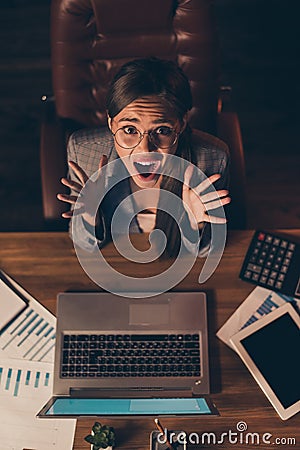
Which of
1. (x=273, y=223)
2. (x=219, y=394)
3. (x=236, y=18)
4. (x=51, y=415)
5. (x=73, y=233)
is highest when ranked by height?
(x=236, y=18)

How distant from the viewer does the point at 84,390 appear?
1323 millimetres

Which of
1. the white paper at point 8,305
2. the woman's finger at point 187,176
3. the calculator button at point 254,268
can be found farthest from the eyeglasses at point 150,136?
the white paper at point 8,305

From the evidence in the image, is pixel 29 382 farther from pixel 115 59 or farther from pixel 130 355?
pixel 115 59

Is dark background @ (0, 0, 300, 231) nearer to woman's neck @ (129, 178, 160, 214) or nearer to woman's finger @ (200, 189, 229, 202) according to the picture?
woman's neck @ (129, 178, 160, 214)

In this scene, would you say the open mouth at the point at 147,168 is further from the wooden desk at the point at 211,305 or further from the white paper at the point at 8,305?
the white paper at the point at 8,305

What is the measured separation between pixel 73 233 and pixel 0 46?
1.50 metres

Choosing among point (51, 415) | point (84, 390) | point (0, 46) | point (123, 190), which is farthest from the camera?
point (0, 46)

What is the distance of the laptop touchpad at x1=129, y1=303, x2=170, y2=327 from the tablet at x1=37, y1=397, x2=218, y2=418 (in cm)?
19

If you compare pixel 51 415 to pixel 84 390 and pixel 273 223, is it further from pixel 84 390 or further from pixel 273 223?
pixel 273 223

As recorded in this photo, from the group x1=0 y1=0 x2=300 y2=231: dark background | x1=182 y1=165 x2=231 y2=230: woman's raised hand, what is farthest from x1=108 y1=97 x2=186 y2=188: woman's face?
x1=0 y1=0 x2=300 y2=231: dark background

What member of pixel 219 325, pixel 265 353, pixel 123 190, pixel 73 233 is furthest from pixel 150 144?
pixel 265 353

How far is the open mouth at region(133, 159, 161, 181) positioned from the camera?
1.47m

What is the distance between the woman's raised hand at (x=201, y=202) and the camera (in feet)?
4.62

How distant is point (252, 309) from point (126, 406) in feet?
1.36
